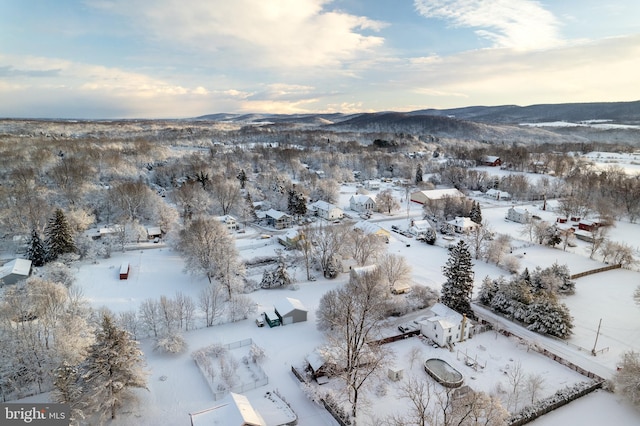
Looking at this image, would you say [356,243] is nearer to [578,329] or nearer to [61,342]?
[578,329]

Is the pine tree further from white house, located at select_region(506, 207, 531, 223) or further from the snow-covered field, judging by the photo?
white house, located at select_region(506, 207, 531, 223)

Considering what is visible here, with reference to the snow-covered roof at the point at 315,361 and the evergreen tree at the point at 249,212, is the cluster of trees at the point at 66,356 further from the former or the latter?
the evergreen tree at the point at 249,212

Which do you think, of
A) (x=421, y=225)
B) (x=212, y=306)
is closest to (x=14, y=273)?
(x=212, y=306)

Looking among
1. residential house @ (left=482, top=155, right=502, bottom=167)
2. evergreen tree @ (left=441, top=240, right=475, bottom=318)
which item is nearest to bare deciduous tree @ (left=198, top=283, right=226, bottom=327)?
evergreen tree @ (left=441, top=240, right=475, bottom=318)

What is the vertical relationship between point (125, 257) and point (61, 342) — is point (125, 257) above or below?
below

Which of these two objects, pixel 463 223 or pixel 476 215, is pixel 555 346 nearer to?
pixel 463 223

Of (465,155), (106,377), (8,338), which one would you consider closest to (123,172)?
(8,338)
